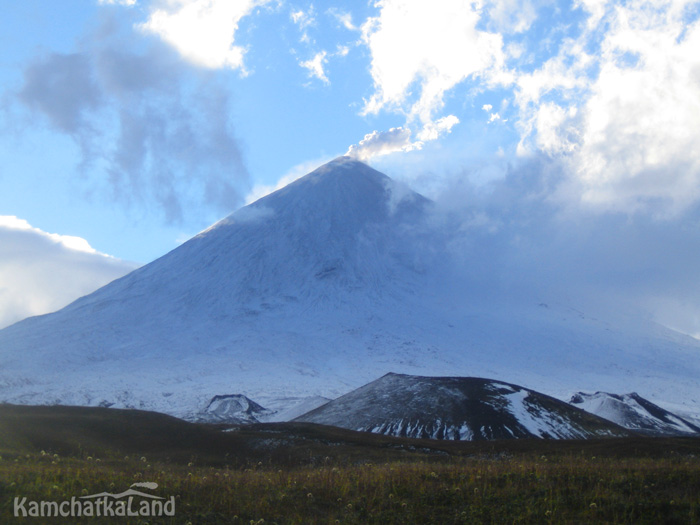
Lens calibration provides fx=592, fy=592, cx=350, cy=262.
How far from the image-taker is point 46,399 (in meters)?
94.1

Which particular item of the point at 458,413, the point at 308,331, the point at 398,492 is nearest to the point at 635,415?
the point at 458,413

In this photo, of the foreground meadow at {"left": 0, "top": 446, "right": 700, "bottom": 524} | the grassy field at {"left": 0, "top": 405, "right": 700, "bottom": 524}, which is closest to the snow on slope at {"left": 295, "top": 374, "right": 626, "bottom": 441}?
the grassy field at {"left": 0, "top": 405, "right": 700, "bottom": 524}

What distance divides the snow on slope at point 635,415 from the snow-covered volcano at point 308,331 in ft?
76.8

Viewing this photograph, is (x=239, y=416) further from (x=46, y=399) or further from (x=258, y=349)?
(x=258, y=349)

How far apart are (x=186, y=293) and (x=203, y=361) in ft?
125

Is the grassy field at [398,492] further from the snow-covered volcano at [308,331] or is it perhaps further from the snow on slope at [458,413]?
the snow-covered volcano at [308,331]

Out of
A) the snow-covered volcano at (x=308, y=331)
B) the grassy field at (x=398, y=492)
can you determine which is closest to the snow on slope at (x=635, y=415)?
the snow-covered volcano at (x=308, y=331)

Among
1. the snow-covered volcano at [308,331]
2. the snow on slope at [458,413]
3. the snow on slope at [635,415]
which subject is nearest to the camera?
the snow on slope at [458,413]

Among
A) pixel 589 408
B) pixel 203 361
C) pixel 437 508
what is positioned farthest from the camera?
pixel 203 361

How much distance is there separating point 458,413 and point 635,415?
3103cm

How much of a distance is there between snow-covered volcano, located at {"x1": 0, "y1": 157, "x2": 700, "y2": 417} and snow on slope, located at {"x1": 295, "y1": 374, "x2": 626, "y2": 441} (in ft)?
114

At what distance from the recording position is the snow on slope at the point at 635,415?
68188mm

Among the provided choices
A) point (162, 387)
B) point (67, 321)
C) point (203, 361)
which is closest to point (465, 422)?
point (162, 387)

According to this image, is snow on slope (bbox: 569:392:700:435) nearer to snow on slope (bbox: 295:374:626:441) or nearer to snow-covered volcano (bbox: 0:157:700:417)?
snow on slope (bbox: 295:374:626:441)
